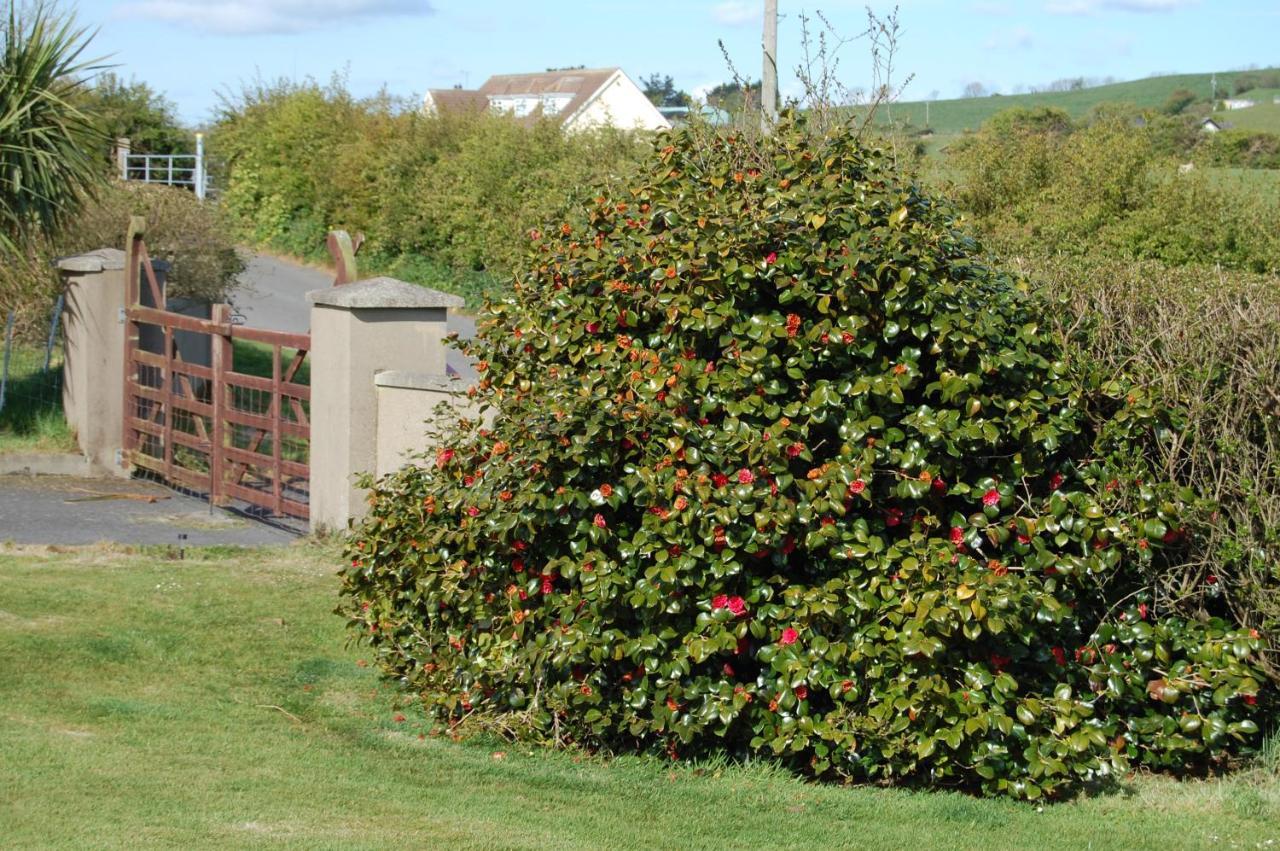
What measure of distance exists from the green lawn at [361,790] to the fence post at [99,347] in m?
7.53

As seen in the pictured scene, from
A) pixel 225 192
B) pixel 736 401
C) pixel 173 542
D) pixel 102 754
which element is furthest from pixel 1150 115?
pixel 225 192

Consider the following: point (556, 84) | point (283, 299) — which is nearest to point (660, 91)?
point (556, 84)

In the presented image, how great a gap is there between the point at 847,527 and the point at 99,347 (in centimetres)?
1116

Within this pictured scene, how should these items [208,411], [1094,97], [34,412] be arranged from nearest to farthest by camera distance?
[208,411] → [34,412] → [1094,97]

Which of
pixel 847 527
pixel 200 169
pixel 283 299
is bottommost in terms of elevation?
pixel 283 299

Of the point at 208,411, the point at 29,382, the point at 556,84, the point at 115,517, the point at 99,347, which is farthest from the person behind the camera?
the point at 556,84

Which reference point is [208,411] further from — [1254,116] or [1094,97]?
[1094,97]

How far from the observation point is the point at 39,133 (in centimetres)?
1354

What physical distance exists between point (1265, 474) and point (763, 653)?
207 cm

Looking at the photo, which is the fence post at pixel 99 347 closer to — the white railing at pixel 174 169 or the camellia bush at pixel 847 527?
the camellia bush at pixel 847 527

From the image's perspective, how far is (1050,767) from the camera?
5270 millimetres

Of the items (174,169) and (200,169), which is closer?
(200,169)

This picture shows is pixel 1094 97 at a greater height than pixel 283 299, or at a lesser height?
greater

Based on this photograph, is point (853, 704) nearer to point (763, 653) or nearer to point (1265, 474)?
point (763, 653)
